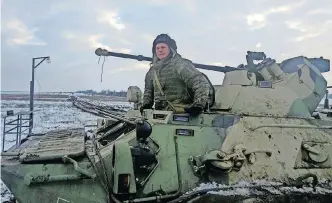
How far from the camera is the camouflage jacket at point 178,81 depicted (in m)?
5.86

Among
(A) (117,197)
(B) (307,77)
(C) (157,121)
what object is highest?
(B) (307,77)

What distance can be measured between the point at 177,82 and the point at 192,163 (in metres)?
1.74

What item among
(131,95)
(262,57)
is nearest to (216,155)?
(262,57)

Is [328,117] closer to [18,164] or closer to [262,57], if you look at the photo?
[262,57]

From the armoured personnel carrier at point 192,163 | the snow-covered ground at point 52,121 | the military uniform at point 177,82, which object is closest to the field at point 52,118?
the snow-covered ground at point 52,121

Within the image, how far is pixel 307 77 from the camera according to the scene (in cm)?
651

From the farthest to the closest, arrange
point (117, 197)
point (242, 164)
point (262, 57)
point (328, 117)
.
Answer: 1. point (262, 57)
2. point (328, 117)
3. point (242, 164)
4. point (117, 197)

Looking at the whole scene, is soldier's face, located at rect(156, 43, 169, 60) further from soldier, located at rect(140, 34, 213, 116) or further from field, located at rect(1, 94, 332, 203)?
field, located at rect(1, 94, 332, 203)

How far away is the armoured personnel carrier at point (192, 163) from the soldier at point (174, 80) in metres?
0.63

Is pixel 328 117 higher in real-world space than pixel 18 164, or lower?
higher

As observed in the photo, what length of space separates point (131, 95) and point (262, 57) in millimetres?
4068

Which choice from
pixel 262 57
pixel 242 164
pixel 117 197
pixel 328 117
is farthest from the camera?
pixel 262 57

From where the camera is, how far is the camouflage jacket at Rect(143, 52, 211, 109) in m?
5.86

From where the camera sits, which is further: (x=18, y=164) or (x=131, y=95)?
(x=131, y=95)
